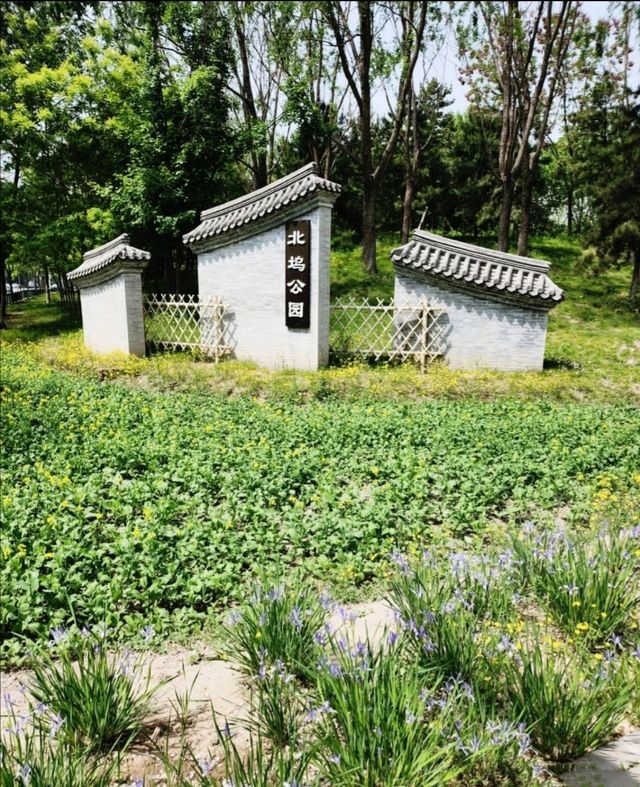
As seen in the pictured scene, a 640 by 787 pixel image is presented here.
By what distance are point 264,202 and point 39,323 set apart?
1363cm

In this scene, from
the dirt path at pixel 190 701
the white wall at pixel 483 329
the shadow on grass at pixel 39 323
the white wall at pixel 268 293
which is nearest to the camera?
the dirt path at pixel 190 701

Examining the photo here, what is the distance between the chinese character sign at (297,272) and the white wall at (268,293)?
0.11 metres

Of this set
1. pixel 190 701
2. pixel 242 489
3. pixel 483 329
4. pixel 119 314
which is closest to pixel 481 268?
pixel 483 329

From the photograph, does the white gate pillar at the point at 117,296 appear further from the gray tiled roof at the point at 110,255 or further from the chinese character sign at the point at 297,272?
the chinese character sign at the point at 297,272

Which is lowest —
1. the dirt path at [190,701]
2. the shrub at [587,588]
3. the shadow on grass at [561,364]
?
the dirt path at [190,701]

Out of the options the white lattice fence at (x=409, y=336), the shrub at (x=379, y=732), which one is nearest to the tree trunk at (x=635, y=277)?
the white lattice fence at (x=409, y=336)

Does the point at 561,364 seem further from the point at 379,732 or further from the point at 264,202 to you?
the point at 379,732

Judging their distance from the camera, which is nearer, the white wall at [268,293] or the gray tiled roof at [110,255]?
the white wall at [268,293]

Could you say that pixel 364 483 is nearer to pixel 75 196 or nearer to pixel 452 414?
pixel 452 414

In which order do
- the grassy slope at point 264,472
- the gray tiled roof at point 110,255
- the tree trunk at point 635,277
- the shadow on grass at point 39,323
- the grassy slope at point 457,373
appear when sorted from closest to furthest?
the grassy slope at point 264,472 < the grassy slope at point 457,373 < the gray tiled roof at point 110,255 < the tree trunk at point 635,277 < the shadow on grass at point 39,323

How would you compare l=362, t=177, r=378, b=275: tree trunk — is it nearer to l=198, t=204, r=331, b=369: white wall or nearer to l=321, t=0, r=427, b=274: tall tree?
l=321, t=0, r=427, b=274: tall tree

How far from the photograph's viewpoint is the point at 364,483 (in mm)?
6035

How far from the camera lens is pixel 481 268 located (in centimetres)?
1182

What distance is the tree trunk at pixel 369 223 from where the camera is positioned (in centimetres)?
1827
